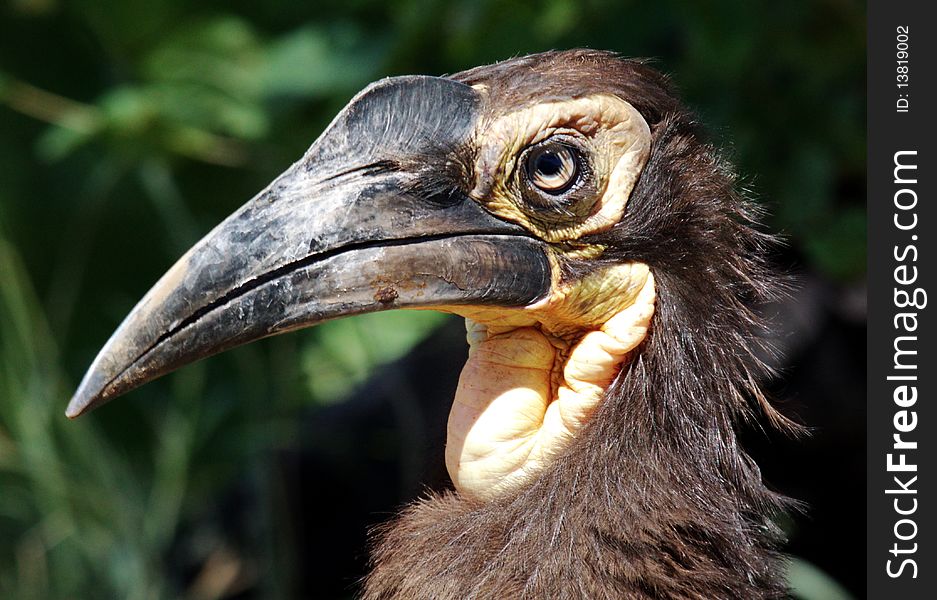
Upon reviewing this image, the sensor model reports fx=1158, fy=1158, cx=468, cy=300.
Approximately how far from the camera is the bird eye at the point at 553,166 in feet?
6.98

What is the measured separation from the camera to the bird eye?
83.8 inches

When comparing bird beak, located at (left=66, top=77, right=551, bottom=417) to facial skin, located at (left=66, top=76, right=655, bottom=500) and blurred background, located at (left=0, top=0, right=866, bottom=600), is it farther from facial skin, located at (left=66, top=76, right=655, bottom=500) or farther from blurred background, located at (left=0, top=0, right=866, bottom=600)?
blurred background, located at (left=0, top=0, right=866, bottom=600)

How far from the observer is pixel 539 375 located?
2.24 m

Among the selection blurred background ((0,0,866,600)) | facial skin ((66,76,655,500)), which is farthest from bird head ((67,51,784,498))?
blurred background ((0,0,866,600))

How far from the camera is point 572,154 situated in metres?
2.13

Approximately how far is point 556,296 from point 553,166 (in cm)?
24

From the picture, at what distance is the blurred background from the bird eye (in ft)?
3.69

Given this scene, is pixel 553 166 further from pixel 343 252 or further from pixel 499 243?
pixel 343 252

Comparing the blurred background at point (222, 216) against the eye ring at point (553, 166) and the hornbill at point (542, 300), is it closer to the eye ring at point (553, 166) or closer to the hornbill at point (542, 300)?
the hornbill at point (542, 300)

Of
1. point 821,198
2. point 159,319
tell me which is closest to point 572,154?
point 159,319

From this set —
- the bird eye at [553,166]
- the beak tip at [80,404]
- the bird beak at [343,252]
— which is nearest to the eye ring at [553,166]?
the bird eye at [553,166]

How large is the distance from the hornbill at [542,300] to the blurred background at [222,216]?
1.01m

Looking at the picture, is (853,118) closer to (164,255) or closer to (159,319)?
(159,319)

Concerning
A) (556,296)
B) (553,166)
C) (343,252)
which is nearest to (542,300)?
(556,296)
